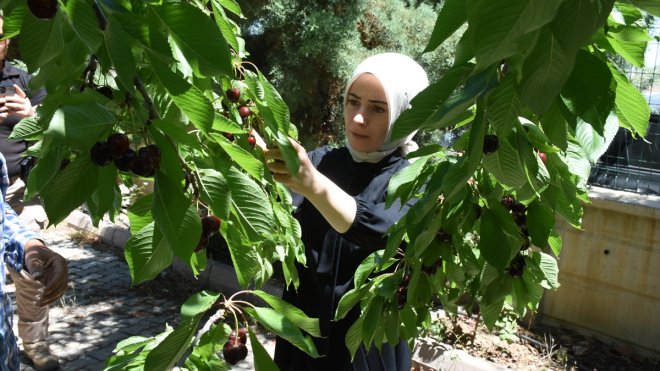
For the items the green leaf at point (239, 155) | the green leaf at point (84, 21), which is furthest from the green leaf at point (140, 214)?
the green leaf at point (84, 21)

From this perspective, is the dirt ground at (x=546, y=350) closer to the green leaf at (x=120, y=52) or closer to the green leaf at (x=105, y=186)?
the green leaf at (x=105, y=186)

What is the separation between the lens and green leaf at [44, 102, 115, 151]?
835 mm

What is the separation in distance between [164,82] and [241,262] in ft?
1.26

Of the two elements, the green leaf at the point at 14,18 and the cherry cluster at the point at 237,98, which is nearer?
the green leaf at the point at 14,18

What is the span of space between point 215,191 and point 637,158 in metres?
4.65

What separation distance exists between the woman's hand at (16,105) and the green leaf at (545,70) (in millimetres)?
3938

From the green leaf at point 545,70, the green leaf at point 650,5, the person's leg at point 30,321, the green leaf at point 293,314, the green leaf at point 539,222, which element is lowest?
the person's leg at point 30,321

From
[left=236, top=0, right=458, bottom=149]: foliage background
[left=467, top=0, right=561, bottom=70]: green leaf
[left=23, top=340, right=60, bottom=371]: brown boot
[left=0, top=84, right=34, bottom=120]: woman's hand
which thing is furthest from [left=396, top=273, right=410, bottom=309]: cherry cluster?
[left=236, top=0, right=458, bottom=149]: foliage background

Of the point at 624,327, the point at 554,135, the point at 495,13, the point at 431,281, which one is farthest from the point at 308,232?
the point at 624,327

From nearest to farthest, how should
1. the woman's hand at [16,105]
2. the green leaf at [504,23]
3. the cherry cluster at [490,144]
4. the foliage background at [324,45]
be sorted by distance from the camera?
the green leaf at [504,23], the cherry cluster at [490,144], the woman's hand at [16,105], the foliage background at [324,45]

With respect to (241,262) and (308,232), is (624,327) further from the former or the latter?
(241,262)

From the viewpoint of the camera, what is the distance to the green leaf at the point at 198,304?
1153mm

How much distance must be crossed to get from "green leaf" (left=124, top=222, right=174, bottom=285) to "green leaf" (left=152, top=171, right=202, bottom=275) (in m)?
0.15

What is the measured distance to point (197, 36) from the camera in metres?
0.95
